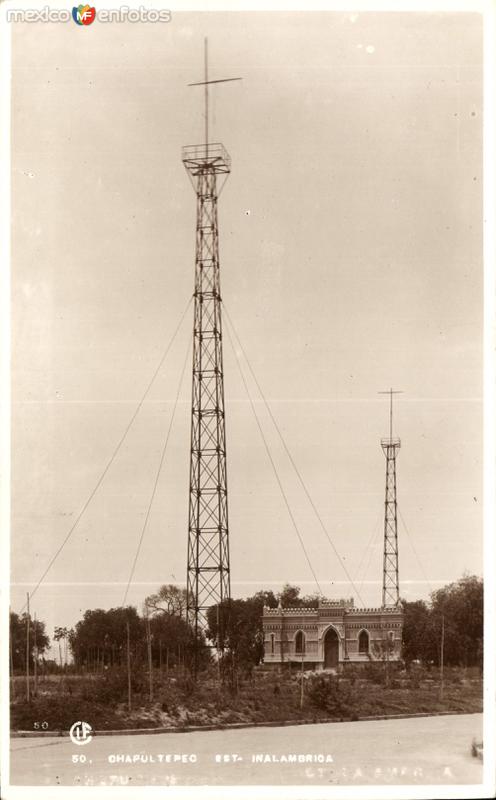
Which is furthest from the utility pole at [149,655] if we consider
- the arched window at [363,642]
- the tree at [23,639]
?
the arched window at [363,642]

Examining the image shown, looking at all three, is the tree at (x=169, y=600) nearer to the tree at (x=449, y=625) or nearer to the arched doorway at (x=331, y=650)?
the tree at (x=449, y=625)

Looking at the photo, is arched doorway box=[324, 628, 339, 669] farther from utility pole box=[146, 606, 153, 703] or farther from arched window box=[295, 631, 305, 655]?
utility pole box=[146, 606, 153, 703]

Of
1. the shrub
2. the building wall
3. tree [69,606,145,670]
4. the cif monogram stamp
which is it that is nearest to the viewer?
the cif monogram stamp

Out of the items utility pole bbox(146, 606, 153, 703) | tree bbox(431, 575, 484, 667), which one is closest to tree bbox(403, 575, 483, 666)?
tree bbox(431, 575, 484, 667)

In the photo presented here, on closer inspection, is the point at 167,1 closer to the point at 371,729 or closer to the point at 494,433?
the point at 494,433

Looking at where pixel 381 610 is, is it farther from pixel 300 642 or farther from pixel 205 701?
pixel 205 701

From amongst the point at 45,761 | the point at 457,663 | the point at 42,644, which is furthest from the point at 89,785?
the point at 457,663

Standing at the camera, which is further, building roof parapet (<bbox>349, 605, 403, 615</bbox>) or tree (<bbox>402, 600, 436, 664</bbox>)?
building roof parapet (<bbox>349, 605, 403, 615</bbox>)
